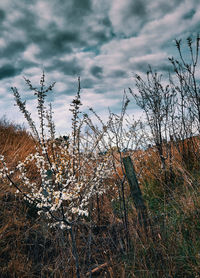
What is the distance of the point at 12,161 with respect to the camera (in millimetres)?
4727

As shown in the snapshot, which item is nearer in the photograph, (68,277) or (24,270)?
(68,277)

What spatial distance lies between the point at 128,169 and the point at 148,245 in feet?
3.41

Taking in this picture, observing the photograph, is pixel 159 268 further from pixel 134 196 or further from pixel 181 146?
pixel 181 146

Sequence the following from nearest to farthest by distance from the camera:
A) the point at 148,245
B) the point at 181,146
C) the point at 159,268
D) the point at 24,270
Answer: the point at 159,268
the point at 148,245
the point at 24,270
the point at 181,146

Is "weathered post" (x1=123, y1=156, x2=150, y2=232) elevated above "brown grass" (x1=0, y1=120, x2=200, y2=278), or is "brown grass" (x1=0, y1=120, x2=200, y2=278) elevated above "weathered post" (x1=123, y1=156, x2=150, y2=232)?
"weathered post" (x1=123, y1=156, x2=150, y2=232)

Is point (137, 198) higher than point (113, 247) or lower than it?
higher

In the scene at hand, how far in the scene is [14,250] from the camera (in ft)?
9.48

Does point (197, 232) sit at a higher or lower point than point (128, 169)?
lower

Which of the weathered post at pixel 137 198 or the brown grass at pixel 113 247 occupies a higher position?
the weathered post at pixel 137 198

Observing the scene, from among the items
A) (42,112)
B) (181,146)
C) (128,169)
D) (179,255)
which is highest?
(42,112)

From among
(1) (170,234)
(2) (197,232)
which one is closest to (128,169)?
(1) (170,234)

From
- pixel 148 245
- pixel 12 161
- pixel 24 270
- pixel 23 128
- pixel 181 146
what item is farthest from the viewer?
pixel 23 128

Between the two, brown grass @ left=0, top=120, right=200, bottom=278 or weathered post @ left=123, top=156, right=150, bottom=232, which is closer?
brown grass @ left=0, top=120, right=200, bottom=278

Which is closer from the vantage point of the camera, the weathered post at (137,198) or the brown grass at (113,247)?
the brown grass at (113,247)
